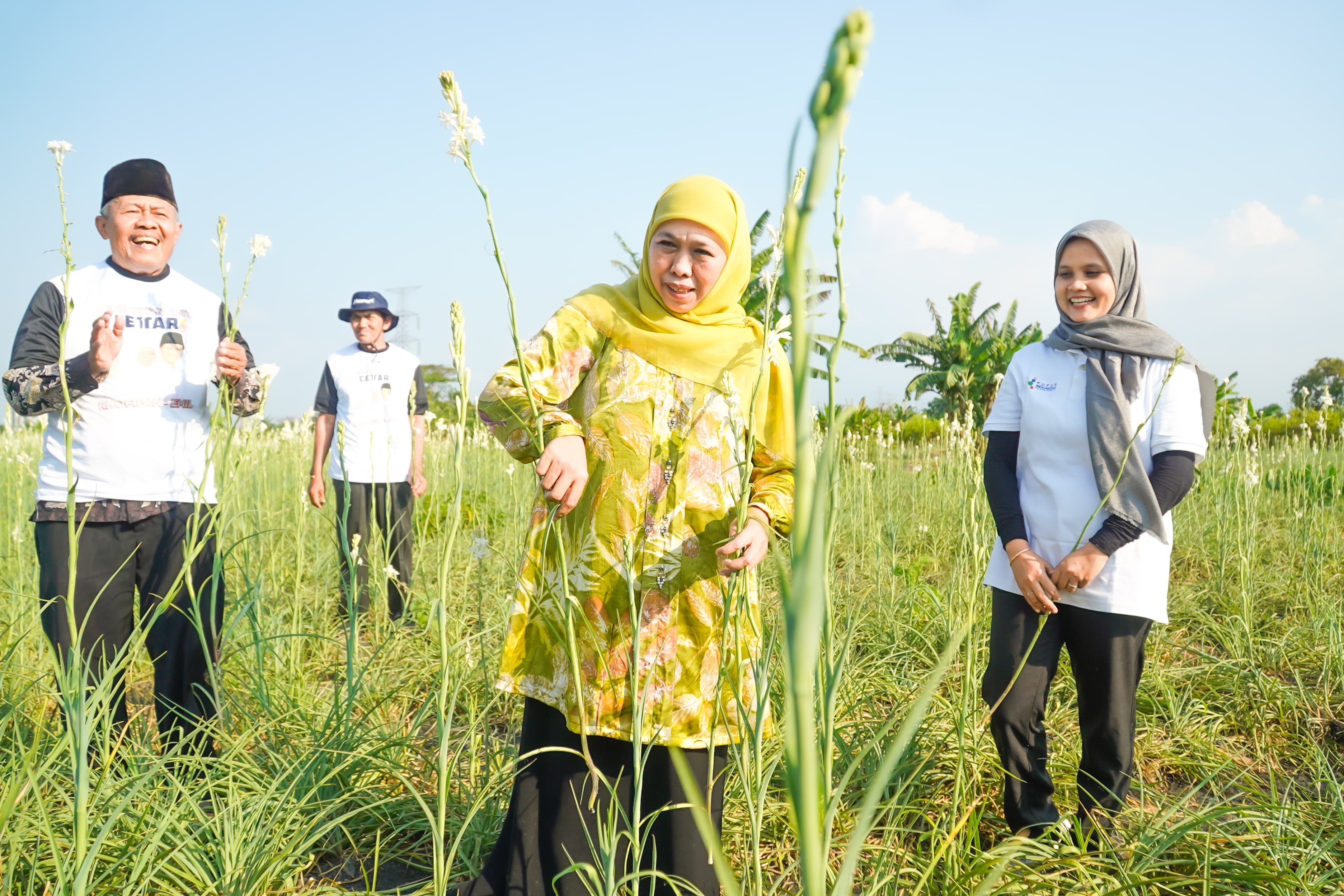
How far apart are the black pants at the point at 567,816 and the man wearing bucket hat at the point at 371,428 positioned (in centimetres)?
284

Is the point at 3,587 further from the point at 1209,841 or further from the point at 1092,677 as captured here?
the point at 1209,841

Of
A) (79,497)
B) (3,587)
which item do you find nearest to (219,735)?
(79,497)

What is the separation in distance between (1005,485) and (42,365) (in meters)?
3.03

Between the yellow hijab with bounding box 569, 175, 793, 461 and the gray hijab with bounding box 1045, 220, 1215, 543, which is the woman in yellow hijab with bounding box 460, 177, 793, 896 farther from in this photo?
the gray hijab with bounding box 1045, 220, 1215, 543

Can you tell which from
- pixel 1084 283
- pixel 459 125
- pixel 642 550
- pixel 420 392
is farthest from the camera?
pixel 420 392

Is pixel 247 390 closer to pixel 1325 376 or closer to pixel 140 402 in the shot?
pixel 140 402

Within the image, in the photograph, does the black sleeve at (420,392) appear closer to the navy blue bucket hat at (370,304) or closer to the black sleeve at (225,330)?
the navy blue bucket hat at (370,304)

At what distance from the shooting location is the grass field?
69.9 inches

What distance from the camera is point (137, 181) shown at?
2594 mm

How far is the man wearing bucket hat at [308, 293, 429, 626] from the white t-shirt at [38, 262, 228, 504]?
1.81 m

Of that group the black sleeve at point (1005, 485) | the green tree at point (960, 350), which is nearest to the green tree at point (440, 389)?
the green tree at point (960, 350)

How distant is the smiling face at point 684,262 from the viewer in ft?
5.92

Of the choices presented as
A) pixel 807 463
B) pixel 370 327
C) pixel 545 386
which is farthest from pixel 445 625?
pixel 370 327

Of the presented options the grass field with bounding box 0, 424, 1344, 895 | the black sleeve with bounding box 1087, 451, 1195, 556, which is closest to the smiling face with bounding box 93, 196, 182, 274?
the grass field with bounding box 0, 424, 1344, 895
